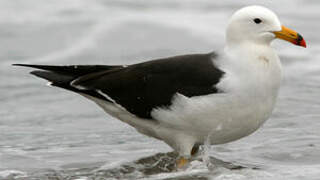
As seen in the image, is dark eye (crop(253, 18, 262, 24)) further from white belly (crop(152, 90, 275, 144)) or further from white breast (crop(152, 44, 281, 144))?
white belly (crop(152, 90, 275, 144))

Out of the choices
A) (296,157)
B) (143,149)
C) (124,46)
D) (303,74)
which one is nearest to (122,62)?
(124,46)

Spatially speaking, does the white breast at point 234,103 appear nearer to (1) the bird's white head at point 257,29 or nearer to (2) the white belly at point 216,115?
(2) the white belly at point 216,115

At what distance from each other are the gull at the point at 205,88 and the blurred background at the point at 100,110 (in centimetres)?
43

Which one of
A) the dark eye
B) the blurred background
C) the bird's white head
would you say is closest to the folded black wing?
the bird's white head

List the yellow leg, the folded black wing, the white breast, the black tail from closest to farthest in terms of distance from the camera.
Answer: the white breast, the folded black wing, the yellow leg, the black tail

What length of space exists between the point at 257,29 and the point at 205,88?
0.67m

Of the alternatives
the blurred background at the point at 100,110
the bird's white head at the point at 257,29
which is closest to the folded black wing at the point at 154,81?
the bird's white head at the point at 257,29

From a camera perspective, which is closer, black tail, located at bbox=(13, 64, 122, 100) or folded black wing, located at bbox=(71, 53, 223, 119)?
folded black wing, located at bbox=(71, 53, 223, 119)

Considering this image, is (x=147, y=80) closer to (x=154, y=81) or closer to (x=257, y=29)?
(x=154, y=81)

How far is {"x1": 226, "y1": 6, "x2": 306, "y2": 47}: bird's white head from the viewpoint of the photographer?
7.27m

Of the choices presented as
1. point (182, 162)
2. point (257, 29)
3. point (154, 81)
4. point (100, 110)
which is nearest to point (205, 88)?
point (154, 81)

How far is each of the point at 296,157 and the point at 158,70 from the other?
152cm

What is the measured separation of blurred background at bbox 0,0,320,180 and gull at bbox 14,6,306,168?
43cm

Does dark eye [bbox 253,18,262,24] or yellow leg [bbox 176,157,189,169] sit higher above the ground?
dark eye [bbox 253,18,262,24]
